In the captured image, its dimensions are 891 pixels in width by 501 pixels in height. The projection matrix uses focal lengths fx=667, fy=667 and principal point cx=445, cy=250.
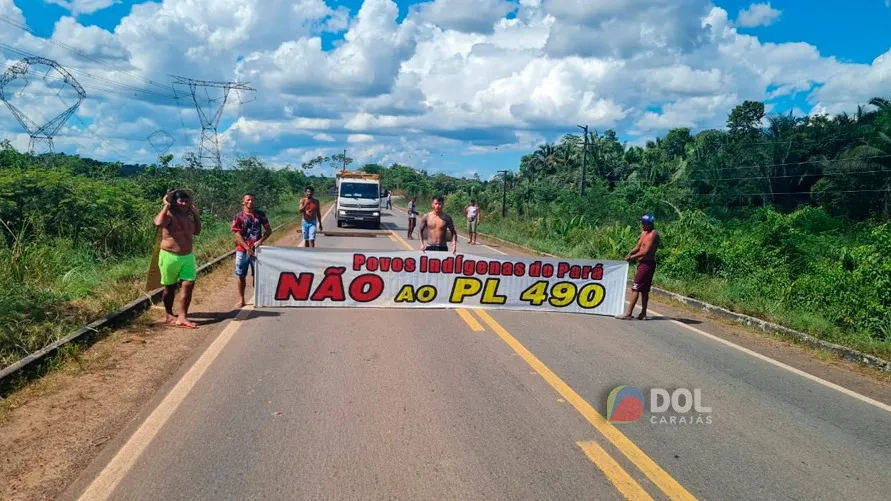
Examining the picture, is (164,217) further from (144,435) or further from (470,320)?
(470,320)

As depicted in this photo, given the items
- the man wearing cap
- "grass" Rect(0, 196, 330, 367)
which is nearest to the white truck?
"grass" Rect(0, 196, 330, 367)

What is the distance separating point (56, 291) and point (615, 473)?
27.8 ft

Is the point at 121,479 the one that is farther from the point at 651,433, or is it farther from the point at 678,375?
the point at 678,375

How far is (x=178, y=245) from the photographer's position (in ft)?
28.0

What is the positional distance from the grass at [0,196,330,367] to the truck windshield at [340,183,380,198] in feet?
55.3

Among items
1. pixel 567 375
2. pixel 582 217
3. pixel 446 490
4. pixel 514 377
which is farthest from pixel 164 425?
pixel 582 217

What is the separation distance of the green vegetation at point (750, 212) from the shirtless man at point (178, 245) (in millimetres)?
8822

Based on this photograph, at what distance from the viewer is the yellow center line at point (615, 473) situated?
4203mm

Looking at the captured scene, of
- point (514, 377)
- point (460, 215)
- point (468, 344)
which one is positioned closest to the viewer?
point (514, 377)

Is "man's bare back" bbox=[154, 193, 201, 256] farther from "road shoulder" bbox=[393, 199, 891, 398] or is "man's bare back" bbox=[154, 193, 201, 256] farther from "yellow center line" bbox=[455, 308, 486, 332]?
"road shoulder" bbox=[393, 199, 891, 398]

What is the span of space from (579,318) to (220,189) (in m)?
26.9

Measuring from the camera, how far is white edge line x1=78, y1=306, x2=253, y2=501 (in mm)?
4166

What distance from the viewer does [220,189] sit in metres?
33.4

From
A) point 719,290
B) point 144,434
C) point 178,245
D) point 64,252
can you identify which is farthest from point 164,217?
point 719,290
